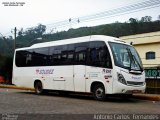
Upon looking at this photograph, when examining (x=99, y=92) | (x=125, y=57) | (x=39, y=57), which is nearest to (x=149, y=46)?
(x=39, y=57)

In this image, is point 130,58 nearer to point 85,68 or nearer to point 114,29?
point 85,68

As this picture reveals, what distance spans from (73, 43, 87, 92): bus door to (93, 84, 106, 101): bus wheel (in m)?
0.85

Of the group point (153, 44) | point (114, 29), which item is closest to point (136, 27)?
point (114, 29)

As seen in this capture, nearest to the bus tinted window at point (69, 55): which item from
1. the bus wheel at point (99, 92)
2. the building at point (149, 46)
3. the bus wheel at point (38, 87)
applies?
the bus wheel at point (99, 92)

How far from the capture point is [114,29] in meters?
63.0

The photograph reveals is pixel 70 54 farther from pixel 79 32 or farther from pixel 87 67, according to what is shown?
pixel 79 32

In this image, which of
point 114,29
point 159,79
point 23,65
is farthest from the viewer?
point 114,29

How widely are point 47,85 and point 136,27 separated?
4601 centimetres

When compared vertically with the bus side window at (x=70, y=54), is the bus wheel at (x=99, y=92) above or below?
below

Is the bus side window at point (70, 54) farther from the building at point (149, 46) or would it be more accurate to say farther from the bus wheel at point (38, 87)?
the building at point (149, 46)

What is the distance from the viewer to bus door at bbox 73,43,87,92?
1767cm

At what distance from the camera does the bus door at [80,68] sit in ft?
58.0

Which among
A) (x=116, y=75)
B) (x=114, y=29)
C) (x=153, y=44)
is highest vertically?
(x=114, y=29)

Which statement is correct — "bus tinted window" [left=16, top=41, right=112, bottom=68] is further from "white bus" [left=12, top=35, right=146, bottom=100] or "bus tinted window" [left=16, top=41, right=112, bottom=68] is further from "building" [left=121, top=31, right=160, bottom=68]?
"building" [left=121, top=31, right=160, bottom=68]
